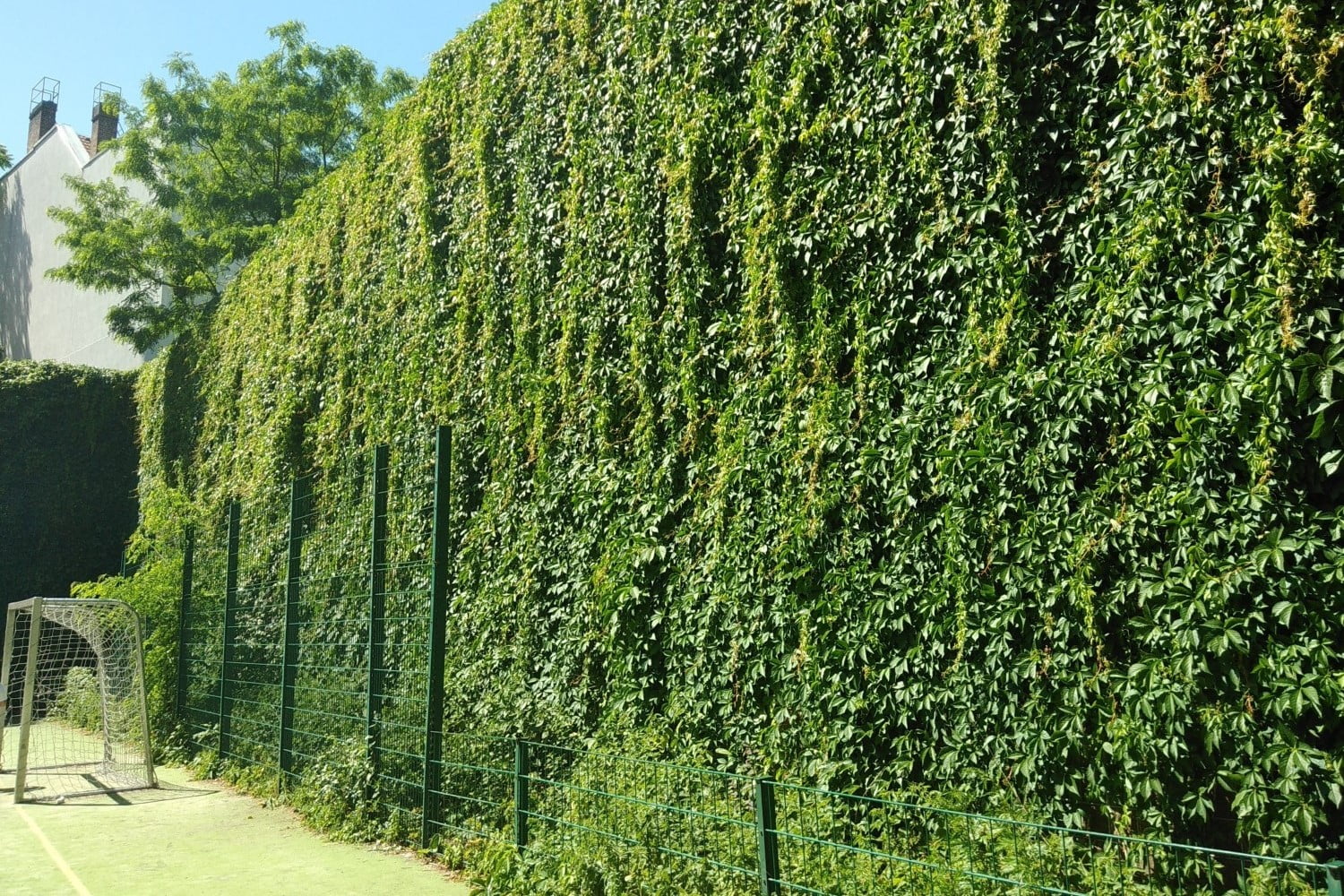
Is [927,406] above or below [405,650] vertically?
above

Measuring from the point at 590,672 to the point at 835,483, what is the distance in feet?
7.18

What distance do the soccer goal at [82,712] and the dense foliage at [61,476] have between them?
2.97 metres

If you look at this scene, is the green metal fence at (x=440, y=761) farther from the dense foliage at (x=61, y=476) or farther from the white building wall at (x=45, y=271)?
the white building wall at (x=45, y=271)

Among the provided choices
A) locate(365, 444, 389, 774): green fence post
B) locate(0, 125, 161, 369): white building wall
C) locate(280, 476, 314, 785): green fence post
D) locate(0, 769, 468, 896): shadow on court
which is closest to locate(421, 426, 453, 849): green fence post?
locate(0, 769, 468, 896): shadow on court

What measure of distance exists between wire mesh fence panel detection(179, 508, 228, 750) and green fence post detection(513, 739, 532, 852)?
5806 mm

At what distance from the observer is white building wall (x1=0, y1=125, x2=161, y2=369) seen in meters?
22.2

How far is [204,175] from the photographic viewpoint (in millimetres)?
19781

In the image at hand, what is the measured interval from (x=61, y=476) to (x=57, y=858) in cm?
1109

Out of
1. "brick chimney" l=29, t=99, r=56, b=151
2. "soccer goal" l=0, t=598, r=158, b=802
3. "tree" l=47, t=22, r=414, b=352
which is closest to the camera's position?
"soccer goal" l=0, t=598, r=158, b=802

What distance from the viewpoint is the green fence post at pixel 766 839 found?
12.2 feet

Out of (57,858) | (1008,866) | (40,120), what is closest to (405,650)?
(57,858)

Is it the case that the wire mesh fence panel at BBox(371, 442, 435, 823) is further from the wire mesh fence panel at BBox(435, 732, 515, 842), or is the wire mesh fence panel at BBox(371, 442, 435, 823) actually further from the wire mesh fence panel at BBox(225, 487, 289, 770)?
the wire mesh fence panel at BBox(225, 487, 289, 770)

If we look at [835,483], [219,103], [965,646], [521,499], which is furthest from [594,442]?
[219,103]

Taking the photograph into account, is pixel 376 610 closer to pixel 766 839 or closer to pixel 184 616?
pixel 766 839
